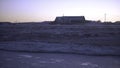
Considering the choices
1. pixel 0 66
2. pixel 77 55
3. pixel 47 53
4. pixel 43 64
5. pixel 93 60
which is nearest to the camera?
pixel 0 66

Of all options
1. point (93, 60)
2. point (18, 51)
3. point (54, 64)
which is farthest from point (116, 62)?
point (18, 51)

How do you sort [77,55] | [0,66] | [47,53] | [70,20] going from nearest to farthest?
1. [0,66]
2. [77,55]
3. [47,53]
4. [70,20]

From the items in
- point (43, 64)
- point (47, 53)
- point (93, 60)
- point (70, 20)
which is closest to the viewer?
point (43, 64)

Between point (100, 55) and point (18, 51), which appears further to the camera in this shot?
point (18, 51)

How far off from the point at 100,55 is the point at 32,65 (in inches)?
132

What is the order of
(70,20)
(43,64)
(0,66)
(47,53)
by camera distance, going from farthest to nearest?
(70,20) < (47,53) < (43,64) < (0,66)

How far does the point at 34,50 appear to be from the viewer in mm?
9688

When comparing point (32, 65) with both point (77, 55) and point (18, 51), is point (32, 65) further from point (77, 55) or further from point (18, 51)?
point (18, 51)

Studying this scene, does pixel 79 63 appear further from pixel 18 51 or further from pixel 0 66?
pixel 18 51

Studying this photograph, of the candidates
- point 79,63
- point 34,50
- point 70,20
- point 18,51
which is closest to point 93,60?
point 79,63

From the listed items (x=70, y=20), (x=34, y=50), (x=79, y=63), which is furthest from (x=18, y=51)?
(x=70, y=20)

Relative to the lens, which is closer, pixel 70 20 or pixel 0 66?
pixel 0 66

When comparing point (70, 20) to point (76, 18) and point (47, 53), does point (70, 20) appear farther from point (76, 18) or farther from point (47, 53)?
point (47, 53)

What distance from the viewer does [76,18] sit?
43750 mm
